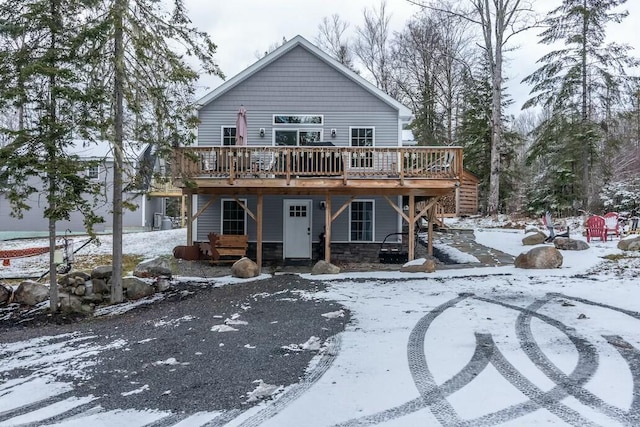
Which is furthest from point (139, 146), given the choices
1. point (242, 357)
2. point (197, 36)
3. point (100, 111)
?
point (242, 357)

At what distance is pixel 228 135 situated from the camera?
42.1 ft

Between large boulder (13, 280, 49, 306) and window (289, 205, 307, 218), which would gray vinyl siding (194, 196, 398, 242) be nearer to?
window (289, 205, 307, 218)

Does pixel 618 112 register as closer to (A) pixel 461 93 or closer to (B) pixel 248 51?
(A) pixel 461 93

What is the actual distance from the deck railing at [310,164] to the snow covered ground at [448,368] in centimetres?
372

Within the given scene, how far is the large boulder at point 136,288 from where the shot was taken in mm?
8250

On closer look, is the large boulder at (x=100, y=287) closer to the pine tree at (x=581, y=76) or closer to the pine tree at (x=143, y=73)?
the pine tree at (x=143, y=73)

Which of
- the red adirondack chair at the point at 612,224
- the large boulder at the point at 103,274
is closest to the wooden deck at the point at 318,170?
the large boulder at the point at 103,274

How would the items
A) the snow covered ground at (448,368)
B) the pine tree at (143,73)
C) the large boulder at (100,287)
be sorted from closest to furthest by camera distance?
the snow covered ground at (448,368) < the pine tree at (143,73) < the large boulder at (100,287)

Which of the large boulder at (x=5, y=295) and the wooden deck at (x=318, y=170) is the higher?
the wooden deck at (x=318, y=170)

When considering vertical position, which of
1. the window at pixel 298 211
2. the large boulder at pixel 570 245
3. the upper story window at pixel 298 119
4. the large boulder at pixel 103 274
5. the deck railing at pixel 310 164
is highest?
the upper story window at pixel 298 119

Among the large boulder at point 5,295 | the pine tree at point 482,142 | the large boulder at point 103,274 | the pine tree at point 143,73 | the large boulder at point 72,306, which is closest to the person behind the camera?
the pine tree at point 143,73

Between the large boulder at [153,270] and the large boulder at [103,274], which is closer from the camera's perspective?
the large boulder at [103,274]

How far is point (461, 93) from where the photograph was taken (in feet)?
82.5

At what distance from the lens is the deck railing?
10.2m
